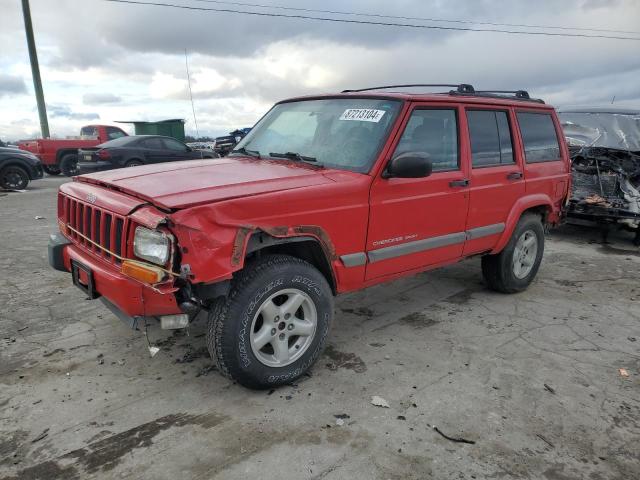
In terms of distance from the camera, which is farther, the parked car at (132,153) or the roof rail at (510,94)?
the parked car at (132,153)

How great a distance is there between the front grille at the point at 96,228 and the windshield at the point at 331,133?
144cm

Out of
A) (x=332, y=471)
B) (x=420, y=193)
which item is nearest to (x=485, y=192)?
→ (x=420, y=193)

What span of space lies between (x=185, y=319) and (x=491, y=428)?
1.88 m

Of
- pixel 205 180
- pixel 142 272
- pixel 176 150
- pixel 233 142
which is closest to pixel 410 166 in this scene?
pixel 205 180

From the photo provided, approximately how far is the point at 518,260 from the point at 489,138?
4.67ft

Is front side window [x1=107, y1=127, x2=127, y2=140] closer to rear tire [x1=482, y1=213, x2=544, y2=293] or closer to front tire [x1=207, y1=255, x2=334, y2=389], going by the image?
rear tire [x1=482, y1=213, x2=544, y2=293]

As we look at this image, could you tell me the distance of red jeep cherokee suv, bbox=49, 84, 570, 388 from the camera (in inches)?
103

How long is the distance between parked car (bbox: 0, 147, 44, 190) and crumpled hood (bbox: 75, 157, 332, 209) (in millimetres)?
10363

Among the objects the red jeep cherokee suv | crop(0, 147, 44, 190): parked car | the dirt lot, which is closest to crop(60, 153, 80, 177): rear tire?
crop(0, 147, 44, 190): parked car

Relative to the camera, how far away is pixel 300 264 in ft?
9.93

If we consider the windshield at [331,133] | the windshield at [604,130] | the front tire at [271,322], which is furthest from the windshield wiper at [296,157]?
the windshield at [604,130]

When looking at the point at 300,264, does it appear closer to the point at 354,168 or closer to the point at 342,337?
the point at 354,168

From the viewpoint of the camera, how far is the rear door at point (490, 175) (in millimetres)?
4102

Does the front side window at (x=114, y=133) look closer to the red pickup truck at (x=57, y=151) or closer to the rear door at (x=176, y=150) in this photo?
the red pickup truck at (x=57, y=151)
